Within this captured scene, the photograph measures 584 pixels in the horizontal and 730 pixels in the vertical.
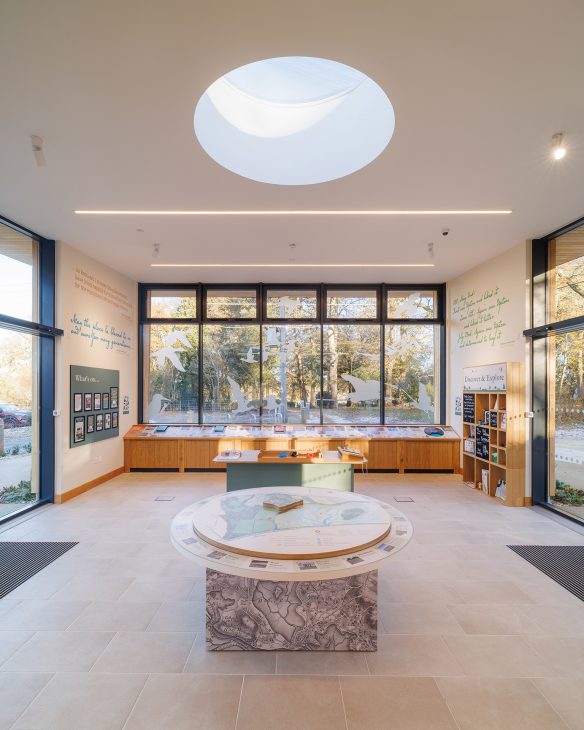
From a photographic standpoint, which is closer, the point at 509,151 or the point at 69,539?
the point at 509,151

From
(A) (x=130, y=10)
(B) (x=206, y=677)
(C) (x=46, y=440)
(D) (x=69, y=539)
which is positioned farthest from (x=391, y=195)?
(C) (x=46, y=440)

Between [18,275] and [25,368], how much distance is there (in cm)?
136

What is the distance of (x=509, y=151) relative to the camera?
143 inches

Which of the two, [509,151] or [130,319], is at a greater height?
[509,151]

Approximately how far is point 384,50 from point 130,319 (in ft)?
23.3

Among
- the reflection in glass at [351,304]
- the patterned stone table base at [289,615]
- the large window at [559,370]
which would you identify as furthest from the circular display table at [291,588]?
the reflection in glass at [351,304]

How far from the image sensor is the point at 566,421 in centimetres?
559

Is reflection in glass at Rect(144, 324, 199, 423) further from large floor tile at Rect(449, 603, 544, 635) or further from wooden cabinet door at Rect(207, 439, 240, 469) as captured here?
large floor tile at Rect(449, 603, 544, 635)

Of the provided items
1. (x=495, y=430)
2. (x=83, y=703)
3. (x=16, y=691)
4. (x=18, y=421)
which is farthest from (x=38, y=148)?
(x=495, y=430)

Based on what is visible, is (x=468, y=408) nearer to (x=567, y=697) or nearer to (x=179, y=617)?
(x=567, y=697)

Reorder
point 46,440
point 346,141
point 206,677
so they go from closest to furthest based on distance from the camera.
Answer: point 206,677, point 346,141, point 46,440

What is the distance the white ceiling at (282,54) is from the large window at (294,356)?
2932 mm

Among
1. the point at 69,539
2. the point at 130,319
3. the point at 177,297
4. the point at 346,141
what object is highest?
the point at 346,141

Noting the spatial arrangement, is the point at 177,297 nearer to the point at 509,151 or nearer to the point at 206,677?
the point at 509,151
